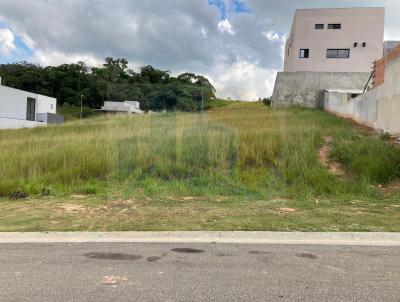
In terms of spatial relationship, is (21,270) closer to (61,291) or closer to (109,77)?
(61,291)

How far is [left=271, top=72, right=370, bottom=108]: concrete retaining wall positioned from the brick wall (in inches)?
455

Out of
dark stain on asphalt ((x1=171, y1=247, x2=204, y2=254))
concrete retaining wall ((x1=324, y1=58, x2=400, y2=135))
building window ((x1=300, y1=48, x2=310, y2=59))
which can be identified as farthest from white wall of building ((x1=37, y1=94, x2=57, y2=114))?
dark stain on asphalt ((x1=171, y1=247, x2=204, y2=254))

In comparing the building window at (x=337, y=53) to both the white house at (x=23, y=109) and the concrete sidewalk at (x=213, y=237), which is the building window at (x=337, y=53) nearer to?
the white house at (x=23, y=109)

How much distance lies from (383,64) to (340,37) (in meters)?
23.6

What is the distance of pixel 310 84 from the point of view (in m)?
30.8

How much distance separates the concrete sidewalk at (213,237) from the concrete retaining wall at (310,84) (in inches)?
1018

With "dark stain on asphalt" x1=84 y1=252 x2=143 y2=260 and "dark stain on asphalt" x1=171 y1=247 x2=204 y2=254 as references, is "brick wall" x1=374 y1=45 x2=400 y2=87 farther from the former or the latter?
"dark stain on asphalt" x1=84 y1=252 x2=143 y2=260

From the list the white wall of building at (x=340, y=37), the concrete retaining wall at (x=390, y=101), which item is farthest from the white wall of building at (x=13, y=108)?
the concrete retaining wall at (x=390, y=101)

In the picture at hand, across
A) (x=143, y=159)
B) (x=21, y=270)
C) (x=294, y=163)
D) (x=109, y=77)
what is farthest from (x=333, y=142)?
(x=109, y=77)

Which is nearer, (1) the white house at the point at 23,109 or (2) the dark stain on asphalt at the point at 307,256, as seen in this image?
(2) the dark stain on asphalt at the point at 307,256

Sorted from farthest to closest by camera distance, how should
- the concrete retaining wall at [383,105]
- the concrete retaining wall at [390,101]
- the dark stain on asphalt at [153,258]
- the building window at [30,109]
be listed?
the building window at [30,109] < the concrete retaining wall at [383,105] < the concrete retaining wall at [390,101] < the dark stain on asphalt at [153,258]

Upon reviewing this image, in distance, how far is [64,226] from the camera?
6.86 m

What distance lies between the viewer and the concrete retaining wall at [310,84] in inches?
1184

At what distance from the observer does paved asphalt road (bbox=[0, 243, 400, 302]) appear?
3793 mm
